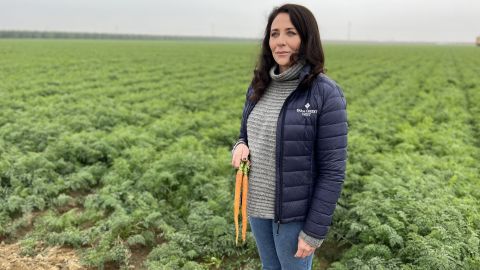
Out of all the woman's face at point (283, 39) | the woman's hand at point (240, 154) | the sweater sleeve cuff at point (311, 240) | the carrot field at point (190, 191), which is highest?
the woman's face at point (283, 39)

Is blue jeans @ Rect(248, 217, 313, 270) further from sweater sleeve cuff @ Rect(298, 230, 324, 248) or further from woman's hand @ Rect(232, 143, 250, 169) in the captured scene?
woman's hand @ Rect(232, 143, 250, 169)

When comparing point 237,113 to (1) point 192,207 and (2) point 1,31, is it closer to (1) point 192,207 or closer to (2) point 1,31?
(1) point 192,207

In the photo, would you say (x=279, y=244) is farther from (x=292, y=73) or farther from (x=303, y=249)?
(x=292, y=73)

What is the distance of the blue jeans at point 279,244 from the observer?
107 inches

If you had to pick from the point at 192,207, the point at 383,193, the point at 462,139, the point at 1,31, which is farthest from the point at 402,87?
the point at 1,31

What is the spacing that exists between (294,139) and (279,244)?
2.59 ft

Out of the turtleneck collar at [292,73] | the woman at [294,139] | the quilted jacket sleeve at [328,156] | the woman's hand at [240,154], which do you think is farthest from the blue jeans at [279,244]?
the turtleneck collar at [292,73]

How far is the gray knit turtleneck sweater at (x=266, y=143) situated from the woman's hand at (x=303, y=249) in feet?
0.11

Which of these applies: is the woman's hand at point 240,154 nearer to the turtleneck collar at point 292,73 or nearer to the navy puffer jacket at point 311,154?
the navy puffer jacket at point 311,154

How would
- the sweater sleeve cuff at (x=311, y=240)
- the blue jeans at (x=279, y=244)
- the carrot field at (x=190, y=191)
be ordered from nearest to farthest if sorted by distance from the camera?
1. the sweater sleeve cuff at (x=311, y=240)
2. the blue jeans at (x=279, y=244)
3. the carrot field at (x=190, y=191)

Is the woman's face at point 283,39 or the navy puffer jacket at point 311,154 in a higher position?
the woman's face at point 283,39

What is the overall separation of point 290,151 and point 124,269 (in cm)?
307

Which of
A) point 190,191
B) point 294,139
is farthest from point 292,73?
point 190,191

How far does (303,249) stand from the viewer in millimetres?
2645
